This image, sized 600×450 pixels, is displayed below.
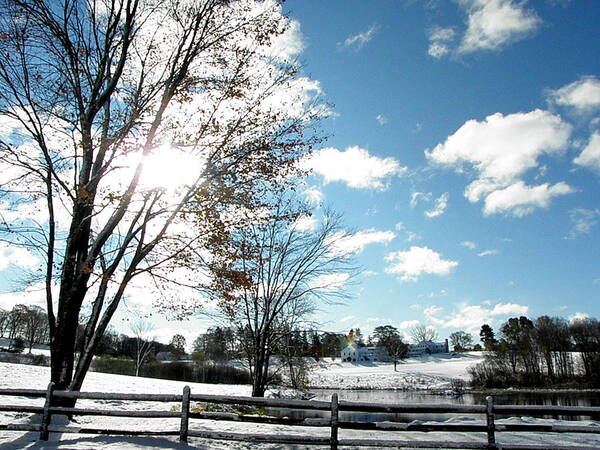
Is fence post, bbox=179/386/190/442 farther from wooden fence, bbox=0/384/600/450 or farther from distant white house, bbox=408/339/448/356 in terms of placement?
distant white house, bbox=408/339/448/356

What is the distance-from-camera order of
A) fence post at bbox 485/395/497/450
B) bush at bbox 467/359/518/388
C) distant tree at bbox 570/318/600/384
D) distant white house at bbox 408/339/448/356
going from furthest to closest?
distant white house at bbox 408/339/448/356, bush at bbox 467/359/518/388, distant tree at bbox 570/318/600/384, fence post at bbox 485/395/497/450

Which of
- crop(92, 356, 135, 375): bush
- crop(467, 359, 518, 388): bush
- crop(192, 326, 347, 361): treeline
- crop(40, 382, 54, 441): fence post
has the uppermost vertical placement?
crop(192, 326, 347, 361): treeline

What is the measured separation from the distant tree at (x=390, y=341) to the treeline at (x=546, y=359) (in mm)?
48433

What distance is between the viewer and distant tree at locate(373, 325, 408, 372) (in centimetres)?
13032

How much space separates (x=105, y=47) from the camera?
14.0 meters

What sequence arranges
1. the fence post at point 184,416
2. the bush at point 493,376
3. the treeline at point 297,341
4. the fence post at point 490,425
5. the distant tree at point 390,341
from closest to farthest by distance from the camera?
the fence post at point 184,416 → the fence post at point 490,425 → the treeline at point 297,341 → the bush at point 493,376 → the distant tree at point 390,341

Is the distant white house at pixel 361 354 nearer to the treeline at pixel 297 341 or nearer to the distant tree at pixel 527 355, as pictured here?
the distant tree at pixel 527 355

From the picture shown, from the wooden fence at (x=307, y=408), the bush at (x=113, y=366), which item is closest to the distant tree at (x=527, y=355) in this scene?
the bush at (x=113, y=366)

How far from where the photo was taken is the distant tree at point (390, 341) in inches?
5131

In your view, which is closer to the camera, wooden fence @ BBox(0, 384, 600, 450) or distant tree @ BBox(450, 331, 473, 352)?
wooden fence @ BBox(0, 384, 600, 450)

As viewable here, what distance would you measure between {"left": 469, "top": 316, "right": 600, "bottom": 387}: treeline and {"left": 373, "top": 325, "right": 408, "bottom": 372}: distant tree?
48.4 m

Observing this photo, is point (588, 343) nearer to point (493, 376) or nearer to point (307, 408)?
point (493, 376)

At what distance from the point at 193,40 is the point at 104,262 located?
813 cm

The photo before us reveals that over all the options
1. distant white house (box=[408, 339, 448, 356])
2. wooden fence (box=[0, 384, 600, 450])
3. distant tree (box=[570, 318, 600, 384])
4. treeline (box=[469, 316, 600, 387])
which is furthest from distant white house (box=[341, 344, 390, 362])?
wooden fence (box=[0, 384, 600, 450])
